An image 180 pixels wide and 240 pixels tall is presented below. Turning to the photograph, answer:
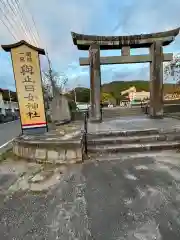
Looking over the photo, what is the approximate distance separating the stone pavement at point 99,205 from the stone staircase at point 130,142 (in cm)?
89

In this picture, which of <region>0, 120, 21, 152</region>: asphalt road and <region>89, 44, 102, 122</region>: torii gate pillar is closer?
<region>89, 44, 102, 122</region>: torii gate pillar

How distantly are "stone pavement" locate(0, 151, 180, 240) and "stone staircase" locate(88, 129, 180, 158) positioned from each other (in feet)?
2.91

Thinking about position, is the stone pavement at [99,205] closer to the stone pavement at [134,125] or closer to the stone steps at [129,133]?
the stone steps at [129,133]

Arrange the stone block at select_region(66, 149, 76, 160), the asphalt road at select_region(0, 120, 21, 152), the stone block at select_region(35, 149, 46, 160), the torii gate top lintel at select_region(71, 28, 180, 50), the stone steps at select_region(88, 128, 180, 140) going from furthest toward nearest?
the asphalt road at select_region(0, 120, 21, 152) → the torii gate top lintel at select_region(71, 28, 180, 50) → the stone steps at select_region(88, 128, 180, 140) → the stone block at select_region(35, 149, 46, 160) → the stone block at select_region(66, 149, 76, 160)

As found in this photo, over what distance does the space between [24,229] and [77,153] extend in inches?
96.0

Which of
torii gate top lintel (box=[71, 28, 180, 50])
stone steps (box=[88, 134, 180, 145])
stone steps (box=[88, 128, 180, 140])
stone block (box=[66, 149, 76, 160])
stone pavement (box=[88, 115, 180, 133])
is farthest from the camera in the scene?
torii gate top lintel (box=[71, 28, 180, 50])

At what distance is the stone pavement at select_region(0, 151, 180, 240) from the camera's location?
7.73 ft

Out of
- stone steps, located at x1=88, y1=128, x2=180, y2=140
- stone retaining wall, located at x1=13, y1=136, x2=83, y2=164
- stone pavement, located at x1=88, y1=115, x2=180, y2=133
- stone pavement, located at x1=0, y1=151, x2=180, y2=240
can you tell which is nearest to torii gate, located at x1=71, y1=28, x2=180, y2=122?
stone pavement, located at x1=88, y1=115, x2=180, y2=133

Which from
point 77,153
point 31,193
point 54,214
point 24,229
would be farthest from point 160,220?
point 77,153

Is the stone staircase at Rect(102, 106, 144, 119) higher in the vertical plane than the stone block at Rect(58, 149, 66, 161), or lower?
higher

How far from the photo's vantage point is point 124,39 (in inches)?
371

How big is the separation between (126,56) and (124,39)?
0.79m

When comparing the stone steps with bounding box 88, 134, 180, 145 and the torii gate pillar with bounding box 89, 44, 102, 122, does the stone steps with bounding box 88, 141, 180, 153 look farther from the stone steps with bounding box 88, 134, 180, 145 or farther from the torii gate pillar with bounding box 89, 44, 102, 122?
the torii gate pillar with bounding box 89, 44, 102, 122

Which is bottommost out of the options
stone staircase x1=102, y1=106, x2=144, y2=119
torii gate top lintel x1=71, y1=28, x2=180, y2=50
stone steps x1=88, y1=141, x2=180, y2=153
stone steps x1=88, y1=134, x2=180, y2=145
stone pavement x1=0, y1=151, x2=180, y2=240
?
stone pavement x1=0, y1=151, x2=180, y2=240
